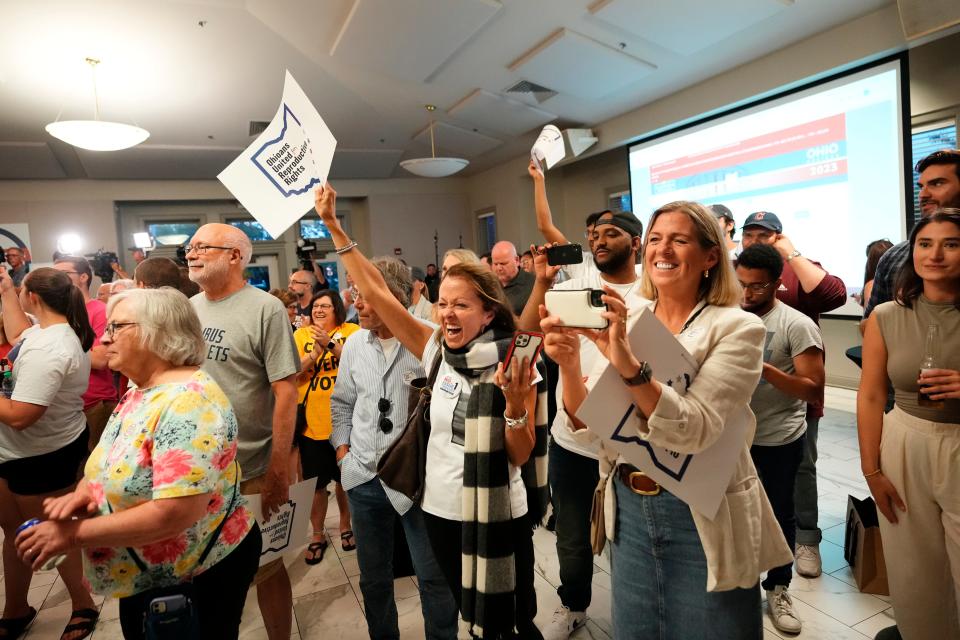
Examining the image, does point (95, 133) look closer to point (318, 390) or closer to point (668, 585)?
point (318, 390)

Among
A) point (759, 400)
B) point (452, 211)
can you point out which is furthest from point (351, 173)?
point (759, 400)

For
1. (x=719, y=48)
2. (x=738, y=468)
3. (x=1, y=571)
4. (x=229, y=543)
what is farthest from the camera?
(x=719, y=48)

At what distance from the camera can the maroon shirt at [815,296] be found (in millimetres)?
→ 2422

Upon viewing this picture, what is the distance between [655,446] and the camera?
1068 mm

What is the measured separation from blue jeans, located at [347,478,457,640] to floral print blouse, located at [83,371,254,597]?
1.74ft

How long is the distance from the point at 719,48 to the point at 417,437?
5.39m

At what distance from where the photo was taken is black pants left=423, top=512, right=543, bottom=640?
1479 millimetres

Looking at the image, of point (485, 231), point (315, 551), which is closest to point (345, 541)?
point (315, 551)

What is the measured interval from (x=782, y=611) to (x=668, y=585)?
1305 mm

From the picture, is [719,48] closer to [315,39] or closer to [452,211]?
[315,39]

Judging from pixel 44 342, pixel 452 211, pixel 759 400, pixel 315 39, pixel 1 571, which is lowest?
pixel 1 571

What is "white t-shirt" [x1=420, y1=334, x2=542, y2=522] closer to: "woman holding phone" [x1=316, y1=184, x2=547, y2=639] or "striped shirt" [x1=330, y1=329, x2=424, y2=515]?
"woman holding phone" [x1=316, y1=184, x2=547, y2=639]

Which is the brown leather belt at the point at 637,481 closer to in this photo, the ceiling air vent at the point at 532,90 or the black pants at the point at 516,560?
the black pants at the point at 516,560

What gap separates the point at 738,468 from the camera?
44.0 inches
